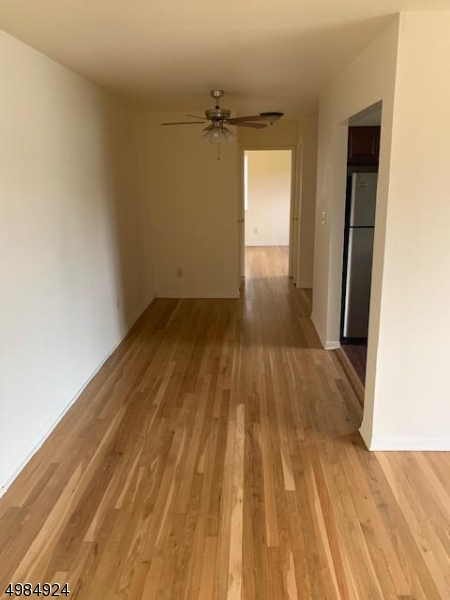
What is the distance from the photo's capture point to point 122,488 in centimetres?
235

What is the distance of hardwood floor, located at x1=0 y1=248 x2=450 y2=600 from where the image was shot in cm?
182

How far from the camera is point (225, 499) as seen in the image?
2264 millimetres

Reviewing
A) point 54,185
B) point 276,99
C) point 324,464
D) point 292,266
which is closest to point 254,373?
point 324,464

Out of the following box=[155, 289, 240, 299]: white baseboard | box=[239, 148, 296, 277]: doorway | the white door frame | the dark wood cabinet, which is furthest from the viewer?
box=[239, 148, 296, 277]: doorway

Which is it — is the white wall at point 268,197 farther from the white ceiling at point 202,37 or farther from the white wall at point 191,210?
the white ceiling at point 202,37

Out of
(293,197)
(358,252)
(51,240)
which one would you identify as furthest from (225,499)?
(293,197)

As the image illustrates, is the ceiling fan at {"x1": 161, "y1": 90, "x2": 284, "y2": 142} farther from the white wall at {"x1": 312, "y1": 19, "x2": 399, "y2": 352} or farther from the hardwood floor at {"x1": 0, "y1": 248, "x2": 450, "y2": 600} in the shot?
the hardwood floor at {"x1": 0, "y1": 248, "x2": 450, "y2": 600}

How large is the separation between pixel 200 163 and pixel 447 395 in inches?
162

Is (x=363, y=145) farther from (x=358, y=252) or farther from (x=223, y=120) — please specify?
(x=223, y=120)

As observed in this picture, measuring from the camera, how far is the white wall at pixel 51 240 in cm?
241

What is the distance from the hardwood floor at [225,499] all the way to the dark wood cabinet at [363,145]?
190 centimetres

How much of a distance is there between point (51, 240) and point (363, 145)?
2735 millimetres

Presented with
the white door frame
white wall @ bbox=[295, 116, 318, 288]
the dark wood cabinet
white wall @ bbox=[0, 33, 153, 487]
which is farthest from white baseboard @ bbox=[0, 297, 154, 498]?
white wall @ bbox=[295, 116, 318, 288]

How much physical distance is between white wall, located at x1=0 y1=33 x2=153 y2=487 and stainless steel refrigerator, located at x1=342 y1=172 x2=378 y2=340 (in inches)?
88.0
